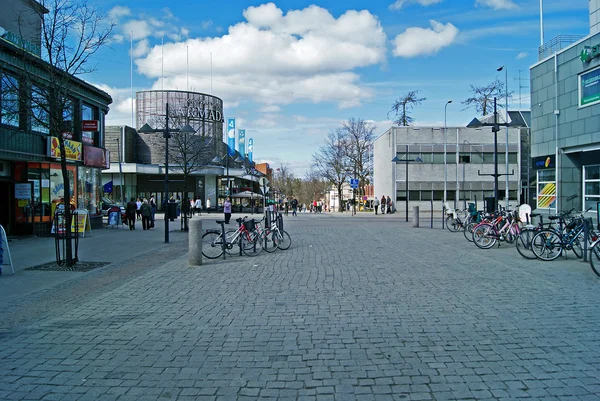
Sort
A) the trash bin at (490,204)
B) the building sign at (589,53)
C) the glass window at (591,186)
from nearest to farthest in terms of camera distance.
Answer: the building sign at (589,53), the trash bin at (490,204), the glass window at (591,186)

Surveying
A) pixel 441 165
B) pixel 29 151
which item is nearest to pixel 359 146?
pixel 441 165

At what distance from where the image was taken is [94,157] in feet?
71.7

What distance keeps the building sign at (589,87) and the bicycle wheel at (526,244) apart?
11.6 m

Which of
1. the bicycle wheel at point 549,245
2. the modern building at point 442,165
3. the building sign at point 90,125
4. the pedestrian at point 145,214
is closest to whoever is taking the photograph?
the bicycle wheel at point 549,245

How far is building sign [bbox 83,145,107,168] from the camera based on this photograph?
→ 69.3 ft

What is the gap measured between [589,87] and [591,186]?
14.9 feet

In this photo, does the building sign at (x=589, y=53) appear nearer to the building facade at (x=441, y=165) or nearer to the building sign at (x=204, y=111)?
the building facade at (x=441, y=165)

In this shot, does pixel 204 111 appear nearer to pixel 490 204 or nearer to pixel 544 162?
pixel 544 162

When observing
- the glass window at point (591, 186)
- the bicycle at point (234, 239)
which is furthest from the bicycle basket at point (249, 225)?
the glass window at point (591, 186)

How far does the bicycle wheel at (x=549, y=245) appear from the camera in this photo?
37.1 ft

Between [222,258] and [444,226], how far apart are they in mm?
14573

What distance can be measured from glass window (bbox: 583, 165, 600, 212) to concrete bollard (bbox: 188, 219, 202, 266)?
18296 mm

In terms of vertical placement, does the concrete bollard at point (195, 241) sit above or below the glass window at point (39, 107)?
below

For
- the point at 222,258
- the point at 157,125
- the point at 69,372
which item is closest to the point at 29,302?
the point at 69,372
